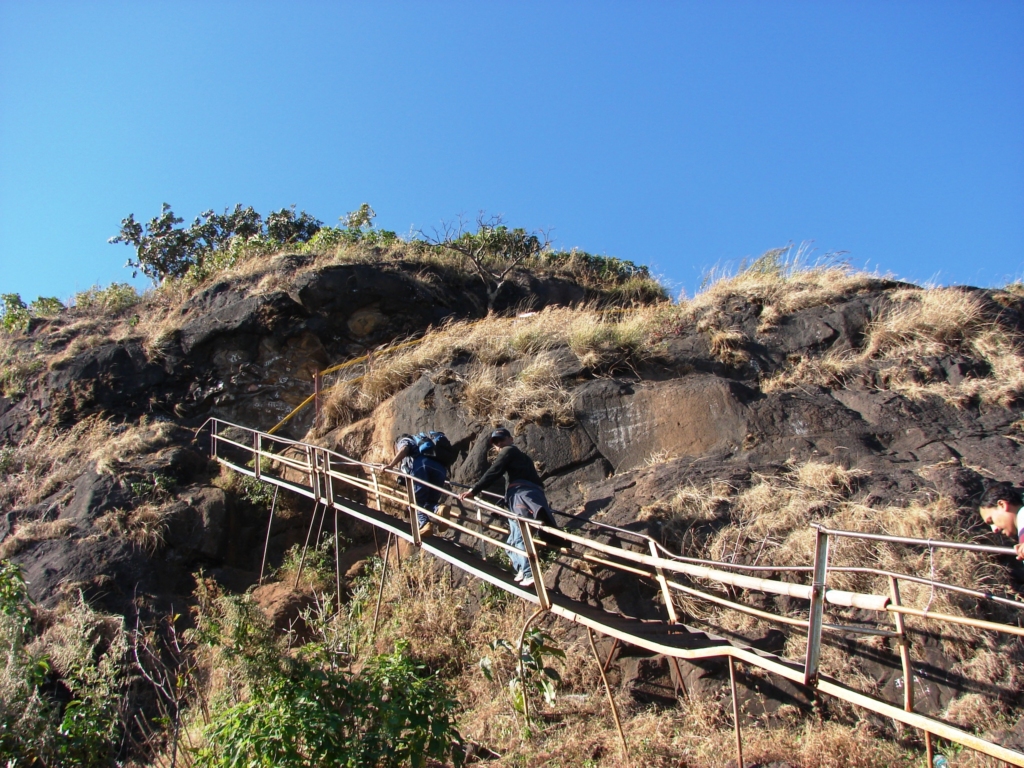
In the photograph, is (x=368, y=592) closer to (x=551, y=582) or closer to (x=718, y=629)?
(x=551, y=582)

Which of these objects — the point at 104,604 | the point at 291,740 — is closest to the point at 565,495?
the point at 291,740

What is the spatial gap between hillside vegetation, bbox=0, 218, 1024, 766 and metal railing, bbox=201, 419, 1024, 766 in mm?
387

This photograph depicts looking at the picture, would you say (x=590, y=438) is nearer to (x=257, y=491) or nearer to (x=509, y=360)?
(x=509, y=360)

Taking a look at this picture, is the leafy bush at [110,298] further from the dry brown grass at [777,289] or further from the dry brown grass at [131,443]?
the dry brown grass at [777,289]

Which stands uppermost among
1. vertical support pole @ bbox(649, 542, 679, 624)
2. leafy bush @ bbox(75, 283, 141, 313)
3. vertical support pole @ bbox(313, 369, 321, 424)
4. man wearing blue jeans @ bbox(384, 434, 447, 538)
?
leafy bush @ bbox(75, 283, 141, 313)

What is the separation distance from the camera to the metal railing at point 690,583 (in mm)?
4570

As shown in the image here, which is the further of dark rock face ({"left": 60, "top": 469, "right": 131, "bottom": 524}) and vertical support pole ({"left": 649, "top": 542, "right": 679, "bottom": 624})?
dark rock face ({"left": 60, "top": 469, "right": 131, "bottom": 524})

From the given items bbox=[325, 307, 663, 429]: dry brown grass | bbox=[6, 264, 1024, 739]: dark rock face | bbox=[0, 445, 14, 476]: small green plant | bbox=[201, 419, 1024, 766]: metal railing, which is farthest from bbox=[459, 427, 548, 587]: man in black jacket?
bbox=[0, 445, 14, 476]: small green plant

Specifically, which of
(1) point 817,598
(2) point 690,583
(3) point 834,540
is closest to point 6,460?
(2) point 690,583

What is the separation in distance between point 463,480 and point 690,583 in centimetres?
391

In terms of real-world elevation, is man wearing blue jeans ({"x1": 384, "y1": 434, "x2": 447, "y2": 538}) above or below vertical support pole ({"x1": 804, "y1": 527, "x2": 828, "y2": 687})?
above

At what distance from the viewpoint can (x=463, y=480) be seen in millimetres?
11016

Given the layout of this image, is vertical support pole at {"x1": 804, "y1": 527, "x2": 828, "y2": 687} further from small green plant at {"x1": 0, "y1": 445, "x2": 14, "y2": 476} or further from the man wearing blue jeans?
small green plant at {"x1": 0, "y1": 445, "x2": 14, "y2": 476}

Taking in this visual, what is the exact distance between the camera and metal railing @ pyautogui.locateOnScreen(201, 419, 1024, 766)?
4.57 metres
